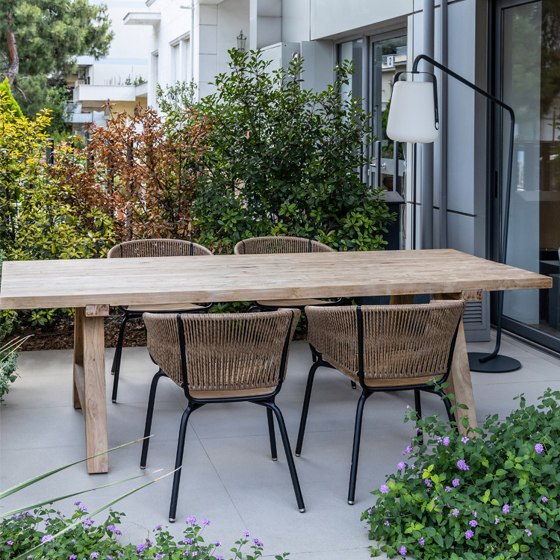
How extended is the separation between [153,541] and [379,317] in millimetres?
1181

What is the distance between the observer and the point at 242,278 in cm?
407

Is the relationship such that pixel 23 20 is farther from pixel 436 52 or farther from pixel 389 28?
pixel 436 52

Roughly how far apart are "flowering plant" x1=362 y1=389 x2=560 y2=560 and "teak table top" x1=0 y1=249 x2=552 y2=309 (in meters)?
0.83

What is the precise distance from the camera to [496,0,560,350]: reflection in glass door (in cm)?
607

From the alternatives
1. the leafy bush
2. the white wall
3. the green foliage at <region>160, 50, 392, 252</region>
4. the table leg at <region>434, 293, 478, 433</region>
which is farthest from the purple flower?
the white wall

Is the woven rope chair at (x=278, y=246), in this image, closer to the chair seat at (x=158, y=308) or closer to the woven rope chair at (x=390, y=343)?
the chair seat at (x=158, y=308)


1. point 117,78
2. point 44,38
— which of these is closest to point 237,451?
point 44,38

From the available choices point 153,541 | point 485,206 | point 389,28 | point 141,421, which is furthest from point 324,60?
point 153,541

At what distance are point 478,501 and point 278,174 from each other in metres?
3.80

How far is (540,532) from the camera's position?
2885mm

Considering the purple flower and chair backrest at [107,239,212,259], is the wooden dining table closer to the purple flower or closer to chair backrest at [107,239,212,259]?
chair backrest at [107,239,212,259]

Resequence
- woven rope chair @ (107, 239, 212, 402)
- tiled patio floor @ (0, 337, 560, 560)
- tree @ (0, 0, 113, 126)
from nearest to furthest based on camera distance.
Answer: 1. tiled patio floor @ (0, 337, 560, 560)
2. woven rope chair @ (107, 239, 212, 402)
3. tree @ (0, 0, 113, 126)

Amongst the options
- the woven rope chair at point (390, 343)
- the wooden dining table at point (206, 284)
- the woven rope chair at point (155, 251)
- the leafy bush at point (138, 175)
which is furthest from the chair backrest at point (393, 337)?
the leafy bush at point (138, 175)

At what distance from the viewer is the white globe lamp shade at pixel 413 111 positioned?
5.09 m
